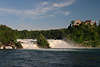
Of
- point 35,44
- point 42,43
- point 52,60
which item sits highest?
point 42,43

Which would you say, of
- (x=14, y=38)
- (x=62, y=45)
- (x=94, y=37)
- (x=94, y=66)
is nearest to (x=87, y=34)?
(x=94, y=37)

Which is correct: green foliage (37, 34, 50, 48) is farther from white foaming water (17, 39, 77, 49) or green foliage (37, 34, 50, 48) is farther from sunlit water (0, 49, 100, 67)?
sunlit water (0, 49, 100, 67)

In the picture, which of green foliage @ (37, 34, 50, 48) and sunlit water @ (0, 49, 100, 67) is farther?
green foliage @ (37, 34, 50, 48)

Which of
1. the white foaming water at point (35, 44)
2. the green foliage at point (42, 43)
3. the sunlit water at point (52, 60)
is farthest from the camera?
the green foliage at point (42, 43)

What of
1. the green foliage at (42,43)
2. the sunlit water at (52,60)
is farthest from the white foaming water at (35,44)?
the sunlit water at (52,60)

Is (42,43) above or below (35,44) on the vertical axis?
above

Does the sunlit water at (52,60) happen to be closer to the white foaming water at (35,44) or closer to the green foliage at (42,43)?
the white foaming water at (35,44)

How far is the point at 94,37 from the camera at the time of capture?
191375mm

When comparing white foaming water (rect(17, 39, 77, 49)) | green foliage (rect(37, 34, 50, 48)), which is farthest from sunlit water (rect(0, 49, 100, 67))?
green foliage (rect(37, 34, 50, 48))

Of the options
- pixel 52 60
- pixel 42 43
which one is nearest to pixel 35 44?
pixel 42 43

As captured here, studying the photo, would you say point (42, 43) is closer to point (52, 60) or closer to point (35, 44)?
point (35, 44)

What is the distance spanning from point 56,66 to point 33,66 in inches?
171

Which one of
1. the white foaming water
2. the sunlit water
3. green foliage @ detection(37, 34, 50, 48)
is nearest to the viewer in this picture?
the sunlit water

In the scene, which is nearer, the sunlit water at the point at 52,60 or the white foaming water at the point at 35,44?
the sunlit water at the point at 52,60
